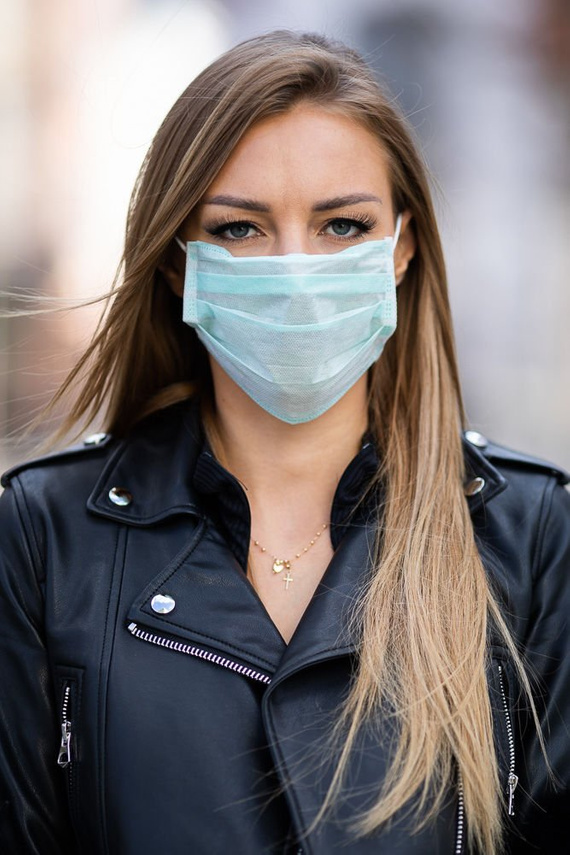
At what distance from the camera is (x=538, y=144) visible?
6.64 m

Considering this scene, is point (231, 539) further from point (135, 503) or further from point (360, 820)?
point (360, 820)

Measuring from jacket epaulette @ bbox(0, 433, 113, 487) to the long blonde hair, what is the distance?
0.05 metres

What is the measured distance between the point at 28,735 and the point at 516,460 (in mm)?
1261

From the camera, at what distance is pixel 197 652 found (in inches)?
87.4

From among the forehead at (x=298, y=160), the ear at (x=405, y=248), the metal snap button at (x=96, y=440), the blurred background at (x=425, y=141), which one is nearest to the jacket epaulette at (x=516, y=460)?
the ear at (x=405, y=248)

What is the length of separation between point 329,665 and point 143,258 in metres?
0.99

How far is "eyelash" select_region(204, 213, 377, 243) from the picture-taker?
2422mm

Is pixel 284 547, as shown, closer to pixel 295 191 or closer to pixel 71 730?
pixel 71 730

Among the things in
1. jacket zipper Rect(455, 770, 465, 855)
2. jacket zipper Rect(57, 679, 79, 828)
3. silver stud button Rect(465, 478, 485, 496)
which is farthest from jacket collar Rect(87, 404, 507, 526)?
jacket zipper Rect(455, 770, 465, 855)

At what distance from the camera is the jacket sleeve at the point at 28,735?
2.28 metres

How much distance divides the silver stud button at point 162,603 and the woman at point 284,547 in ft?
0.06

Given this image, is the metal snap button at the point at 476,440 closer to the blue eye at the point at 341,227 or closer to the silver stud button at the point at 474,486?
the silver stud button at the point at 474,486

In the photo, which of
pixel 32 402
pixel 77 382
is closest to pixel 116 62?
pixel 32 402

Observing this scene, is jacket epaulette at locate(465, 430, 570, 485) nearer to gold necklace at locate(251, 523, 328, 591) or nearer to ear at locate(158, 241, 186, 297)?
gold necklace at locate(251, 523, 328, 591)
